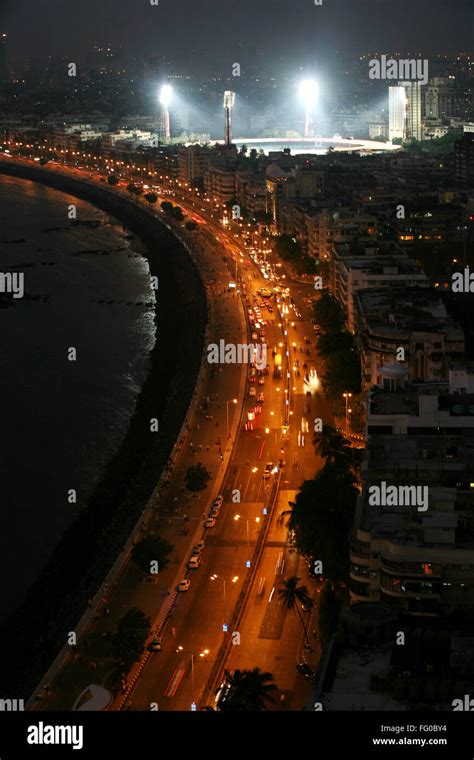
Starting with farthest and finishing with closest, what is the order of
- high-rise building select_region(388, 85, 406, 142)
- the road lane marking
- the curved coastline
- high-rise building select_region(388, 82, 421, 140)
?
1. high-rise building select_region(388, 85, 406, 142)
2. high-rise building select_region(388, 82, 421, 140)
3. the curved coastline
4. the road lane marking

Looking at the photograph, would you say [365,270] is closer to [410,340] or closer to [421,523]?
[410,340]

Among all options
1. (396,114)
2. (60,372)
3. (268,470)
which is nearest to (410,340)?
(268,470)

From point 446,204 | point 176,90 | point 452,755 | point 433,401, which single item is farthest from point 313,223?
point 176,90

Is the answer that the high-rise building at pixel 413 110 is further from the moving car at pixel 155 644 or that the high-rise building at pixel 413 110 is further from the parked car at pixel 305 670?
the parked car at pixel 305 670

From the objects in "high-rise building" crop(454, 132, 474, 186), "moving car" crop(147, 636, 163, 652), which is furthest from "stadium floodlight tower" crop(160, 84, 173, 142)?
"moving car" crop(147, 636, 163, 652)

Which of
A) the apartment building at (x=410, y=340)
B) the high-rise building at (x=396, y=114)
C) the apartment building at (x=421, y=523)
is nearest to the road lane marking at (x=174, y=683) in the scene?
the apartment building at (x=421, y=523)

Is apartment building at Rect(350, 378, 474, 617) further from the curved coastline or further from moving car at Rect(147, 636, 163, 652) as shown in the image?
the curved coastline

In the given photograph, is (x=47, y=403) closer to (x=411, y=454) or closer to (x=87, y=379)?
(x=87, y=379)
